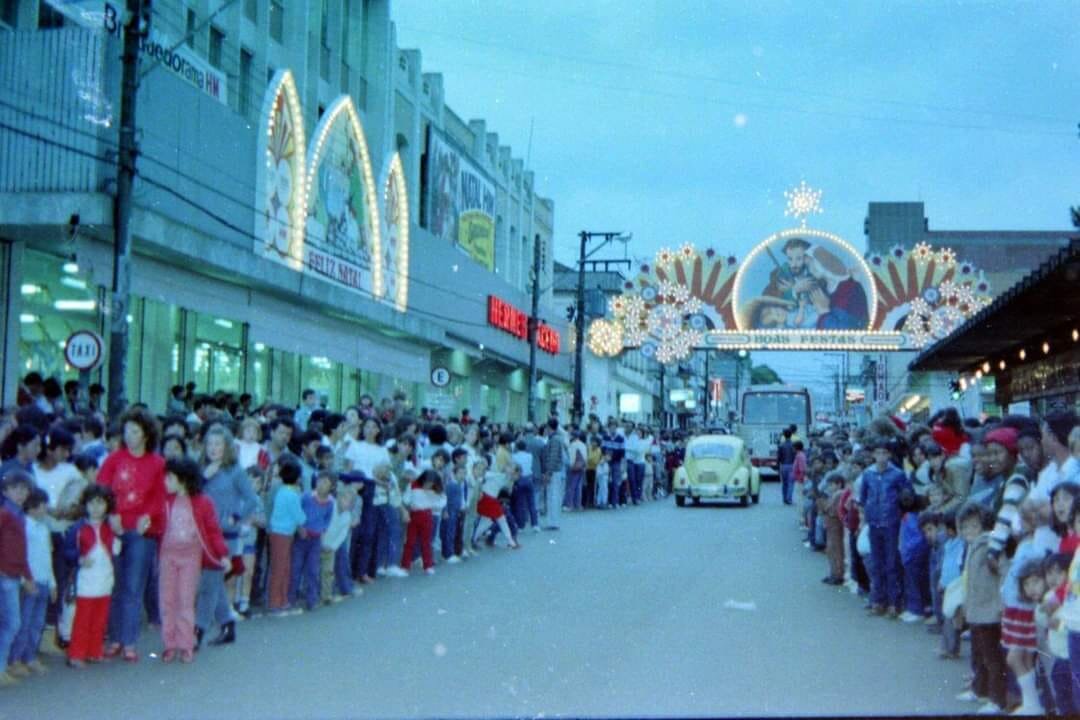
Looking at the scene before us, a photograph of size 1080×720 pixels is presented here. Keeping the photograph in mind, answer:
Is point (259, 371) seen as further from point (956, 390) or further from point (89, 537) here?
point (956, 390)

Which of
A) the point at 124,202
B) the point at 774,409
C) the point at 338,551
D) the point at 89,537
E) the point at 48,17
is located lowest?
the point at 338,551

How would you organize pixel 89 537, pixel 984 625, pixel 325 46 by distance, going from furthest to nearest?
1. pixel 325 46
2. pixel 89 537
3. pixel 984 625

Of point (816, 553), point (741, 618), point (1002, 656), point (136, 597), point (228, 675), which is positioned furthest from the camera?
point (816, 553)

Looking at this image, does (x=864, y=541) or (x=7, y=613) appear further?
(x=864, y=541)

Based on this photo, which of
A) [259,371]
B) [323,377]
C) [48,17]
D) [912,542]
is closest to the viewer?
[912,542]

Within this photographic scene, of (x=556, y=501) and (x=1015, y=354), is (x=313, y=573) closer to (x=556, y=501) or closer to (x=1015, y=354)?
(x=556, y=501)

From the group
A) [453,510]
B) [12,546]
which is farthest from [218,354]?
[12,546]

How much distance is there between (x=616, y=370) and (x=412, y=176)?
126 ft

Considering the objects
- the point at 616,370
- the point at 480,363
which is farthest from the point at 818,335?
the point at 616,370

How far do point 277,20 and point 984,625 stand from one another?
23848 mm

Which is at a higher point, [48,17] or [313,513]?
[48,17]

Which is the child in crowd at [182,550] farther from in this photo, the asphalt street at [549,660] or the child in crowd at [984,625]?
the child in crowd at [984,625]

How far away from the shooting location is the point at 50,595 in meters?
9.70

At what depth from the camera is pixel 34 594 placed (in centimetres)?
909
